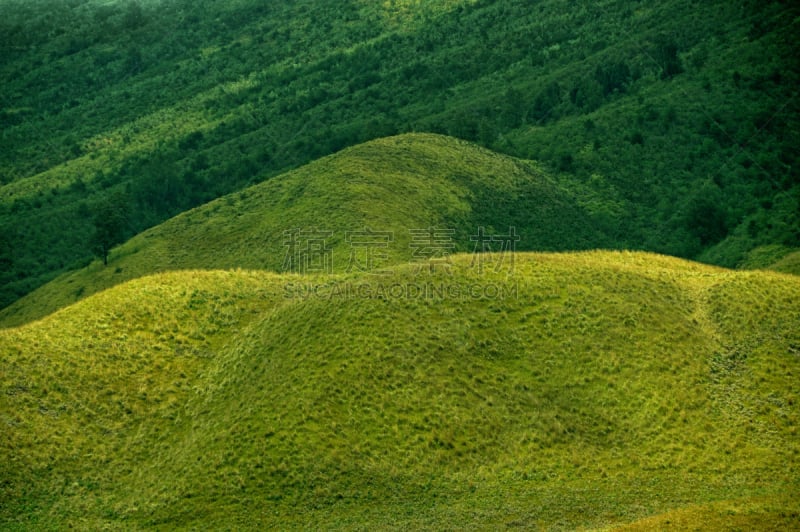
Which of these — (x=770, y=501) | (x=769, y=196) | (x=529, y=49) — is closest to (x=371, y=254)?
(x=770, y=501)

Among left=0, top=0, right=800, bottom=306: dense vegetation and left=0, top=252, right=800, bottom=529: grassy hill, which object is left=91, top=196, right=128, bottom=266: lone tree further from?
left=0, top=252, right=800, bottom=529: grassy hill

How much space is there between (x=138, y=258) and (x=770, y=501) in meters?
72.6

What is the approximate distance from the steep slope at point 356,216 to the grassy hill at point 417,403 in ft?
70.0

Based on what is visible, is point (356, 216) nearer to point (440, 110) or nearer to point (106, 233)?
point (106, 233)

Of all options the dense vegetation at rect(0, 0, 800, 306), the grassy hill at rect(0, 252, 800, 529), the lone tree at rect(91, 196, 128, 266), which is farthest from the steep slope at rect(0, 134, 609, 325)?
the grassy hill at rect(0, 252, 800, 529)

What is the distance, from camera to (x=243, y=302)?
55594 mm

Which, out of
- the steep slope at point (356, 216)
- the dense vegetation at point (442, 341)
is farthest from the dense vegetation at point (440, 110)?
the steep slope at point (356, 216)

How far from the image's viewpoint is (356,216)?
7869 centimetres

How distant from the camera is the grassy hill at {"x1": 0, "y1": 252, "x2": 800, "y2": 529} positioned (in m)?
37.6

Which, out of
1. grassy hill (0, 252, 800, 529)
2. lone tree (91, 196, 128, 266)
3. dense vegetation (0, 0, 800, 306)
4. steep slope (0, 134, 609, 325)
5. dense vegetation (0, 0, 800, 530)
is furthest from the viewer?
dense vegetation (0, 0, 800, 306)

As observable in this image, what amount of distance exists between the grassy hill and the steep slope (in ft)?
70.0

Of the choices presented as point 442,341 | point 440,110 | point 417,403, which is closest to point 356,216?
point 442,341

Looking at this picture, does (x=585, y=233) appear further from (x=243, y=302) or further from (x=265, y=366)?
(x=265, y=366)

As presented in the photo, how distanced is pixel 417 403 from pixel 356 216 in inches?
1502
